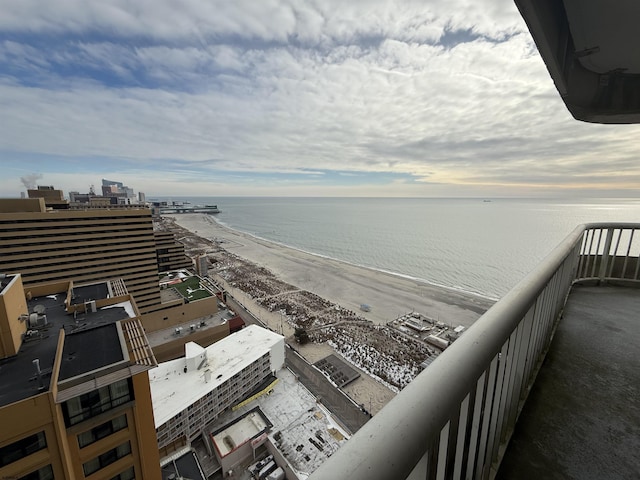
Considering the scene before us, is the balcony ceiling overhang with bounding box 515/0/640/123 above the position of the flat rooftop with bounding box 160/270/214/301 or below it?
above

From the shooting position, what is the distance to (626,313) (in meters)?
4.44


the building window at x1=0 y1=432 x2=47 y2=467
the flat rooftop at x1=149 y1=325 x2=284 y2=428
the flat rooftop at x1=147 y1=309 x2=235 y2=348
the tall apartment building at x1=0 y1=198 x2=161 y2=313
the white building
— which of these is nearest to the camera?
the building window at x1=0 y1=432 x2=47 y2=467

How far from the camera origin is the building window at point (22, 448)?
226 inches

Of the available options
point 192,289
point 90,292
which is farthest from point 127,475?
point 192,289

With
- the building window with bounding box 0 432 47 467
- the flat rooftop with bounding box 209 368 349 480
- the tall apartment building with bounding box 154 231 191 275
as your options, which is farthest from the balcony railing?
the tall apartment building with bounding box 154 231 191 275

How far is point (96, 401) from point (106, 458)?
1800 mm

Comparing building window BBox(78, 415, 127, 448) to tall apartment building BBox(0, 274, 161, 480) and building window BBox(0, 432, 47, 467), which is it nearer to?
tall apartment building BBox(0, 274, 161, 480)

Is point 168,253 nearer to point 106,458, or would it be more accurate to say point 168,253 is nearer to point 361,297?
point 361,297

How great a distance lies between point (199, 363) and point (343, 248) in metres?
52.0

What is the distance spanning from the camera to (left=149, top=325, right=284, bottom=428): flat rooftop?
13.4 metres

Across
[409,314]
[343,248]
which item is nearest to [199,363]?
[409,314]

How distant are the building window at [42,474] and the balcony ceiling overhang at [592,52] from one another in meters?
10.8

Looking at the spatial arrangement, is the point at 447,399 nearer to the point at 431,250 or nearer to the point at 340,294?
the point at 340,294

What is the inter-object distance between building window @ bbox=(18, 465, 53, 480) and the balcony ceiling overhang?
10761 mm
